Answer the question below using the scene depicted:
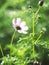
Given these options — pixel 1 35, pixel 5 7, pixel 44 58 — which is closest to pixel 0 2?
pixel 5 7

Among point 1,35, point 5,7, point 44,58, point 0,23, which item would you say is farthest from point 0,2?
point 44,58

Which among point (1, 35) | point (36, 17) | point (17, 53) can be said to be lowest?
point (1, 35)

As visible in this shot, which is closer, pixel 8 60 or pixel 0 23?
pixel 8 60

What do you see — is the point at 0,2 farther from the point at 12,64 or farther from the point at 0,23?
the point at 12,64

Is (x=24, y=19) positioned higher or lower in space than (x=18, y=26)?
lower

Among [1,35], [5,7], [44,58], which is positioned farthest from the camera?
[5,7]

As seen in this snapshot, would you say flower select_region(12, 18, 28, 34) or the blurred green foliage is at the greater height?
flower select_region(12, 18, 28, 34)

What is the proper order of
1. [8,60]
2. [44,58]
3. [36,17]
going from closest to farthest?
[36,17]
[8,60]
[44,58]

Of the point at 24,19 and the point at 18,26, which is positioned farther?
the point at 24,19

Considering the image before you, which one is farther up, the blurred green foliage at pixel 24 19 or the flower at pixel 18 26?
the flower at pixel 18 26

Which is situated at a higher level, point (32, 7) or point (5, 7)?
point (32, 7)
